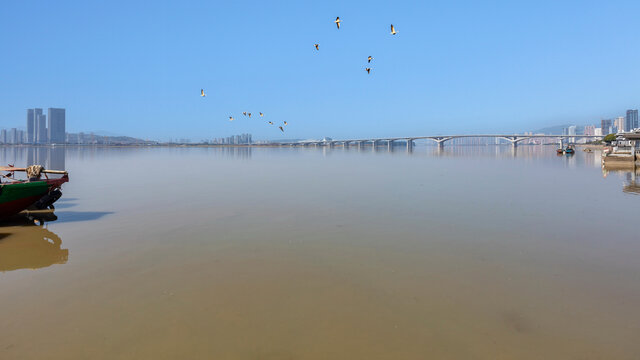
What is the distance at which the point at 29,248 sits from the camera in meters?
9.30

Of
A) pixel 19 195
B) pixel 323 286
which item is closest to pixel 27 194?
pixel 19 195

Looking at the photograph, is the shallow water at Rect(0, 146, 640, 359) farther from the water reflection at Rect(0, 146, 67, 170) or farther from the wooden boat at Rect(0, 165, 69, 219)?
the water reflection at Rect(0, 146, 67, 170)

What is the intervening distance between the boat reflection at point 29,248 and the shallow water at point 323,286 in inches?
2.2

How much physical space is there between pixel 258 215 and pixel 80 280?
657cm

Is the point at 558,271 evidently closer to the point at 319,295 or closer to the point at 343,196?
the point at 319,295

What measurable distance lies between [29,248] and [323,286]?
794cm

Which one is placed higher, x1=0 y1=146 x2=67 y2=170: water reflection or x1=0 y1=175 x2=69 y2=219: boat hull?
x1=0 y1=146 x2=67 y2=170: water reflection

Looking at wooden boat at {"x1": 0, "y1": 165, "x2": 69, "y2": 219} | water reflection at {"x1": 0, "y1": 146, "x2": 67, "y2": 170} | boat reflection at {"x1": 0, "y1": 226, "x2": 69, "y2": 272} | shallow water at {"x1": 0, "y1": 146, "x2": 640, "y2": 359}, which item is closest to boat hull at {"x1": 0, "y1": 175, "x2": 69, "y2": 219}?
wooden boat at {"x1": 0, "y1": 165, "x2": 69, "y2": 219}

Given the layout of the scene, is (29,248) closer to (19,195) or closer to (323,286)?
(19,195)

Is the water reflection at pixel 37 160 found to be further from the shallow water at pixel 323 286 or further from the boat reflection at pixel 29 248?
the shallow water at pixel 323 286

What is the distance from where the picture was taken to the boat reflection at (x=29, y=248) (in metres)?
8.02

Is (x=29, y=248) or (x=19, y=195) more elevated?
(x=19, y=195)

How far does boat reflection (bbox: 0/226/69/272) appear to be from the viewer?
802 centimetres

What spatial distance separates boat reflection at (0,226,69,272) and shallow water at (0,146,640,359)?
6 centimetres
